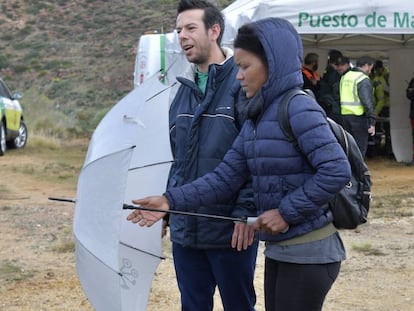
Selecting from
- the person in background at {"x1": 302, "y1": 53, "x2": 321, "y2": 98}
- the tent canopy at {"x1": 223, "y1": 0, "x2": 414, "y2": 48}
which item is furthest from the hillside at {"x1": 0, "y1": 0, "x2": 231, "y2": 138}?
the tent canopy at {"x1": 223, "y1": 0, "x2": 414, "y2": 48}

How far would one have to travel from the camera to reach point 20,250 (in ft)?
26.6

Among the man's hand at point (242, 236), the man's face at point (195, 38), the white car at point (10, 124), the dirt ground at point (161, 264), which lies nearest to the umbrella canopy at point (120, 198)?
the man's face at point (195, 38)

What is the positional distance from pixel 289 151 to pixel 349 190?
28 centimetres

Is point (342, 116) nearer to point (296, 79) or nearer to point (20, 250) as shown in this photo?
point (20, 250)

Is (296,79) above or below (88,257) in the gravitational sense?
above

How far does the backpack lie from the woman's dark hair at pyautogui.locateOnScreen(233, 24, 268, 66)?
7.2 inches

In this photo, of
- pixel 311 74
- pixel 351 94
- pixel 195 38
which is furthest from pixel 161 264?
pixel 311 74

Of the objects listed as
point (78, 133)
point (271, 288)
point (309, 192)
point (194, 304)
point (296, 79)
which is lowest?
point (78, 133)

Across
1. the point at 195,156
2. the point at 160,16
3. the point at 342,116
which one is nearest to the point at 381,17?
the point at 342,116

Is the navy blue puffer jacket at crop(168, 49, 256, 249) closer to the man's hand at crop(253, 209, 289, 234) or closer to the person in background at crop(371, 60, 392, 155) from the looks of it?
the man's hand at crop(253, 209, 289, 234)

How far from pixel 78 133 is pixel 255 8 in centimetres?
1160

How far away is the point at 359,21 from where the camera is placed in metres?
12.0

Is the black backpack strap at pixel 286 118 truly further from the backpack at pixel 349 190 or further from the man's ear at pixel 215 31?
the man's ear at pixel 215 31

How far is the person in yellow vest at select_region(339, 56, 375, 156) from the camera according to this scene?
465 inches
